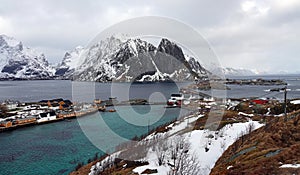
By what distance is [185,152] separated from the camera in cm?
1038

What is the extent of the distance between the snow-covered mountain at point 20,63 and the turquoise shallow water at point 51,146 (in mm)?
146934

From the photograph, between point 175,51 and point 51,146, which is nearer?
point 51,146

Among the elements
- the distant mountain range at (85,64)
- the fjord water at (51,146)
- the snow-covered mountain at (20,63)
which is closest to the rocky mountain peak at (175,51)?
the fjord water at (51,146)

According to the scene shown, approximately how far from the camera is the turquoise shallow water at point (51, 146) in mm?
12562

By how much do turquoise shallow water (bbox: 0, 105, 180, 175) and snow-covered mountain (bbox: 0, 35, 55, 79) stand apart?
482ft

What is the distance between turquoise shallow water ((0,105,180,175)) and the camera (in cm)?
1256

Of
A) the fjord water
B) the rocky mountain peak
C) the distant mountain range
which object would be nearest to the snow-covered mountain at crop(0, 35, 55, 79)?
the distant mountain range

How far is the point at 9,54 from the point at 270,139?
223 meters

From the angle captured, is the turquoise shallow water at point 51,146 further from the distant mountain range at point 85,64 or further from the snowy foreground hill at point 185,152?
the distant mountain range at point 85,64

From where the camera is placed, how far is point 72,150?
596 inches

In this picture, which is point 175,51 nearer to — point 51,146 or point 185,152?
point 51,146

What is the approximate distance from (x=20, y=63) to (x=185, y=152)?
18561 centimetres

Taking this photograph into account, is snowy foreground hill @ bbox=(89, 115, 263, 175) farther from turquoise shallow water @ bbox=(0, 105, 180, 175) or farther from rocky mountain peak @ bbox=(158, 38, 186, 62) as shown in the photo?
rocky mountain peak @ bbox=(158, 38, 186, 62)

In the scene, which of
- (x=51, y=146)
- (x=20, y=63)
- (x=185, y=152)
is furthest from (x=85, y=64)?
(x=185, y=152)
